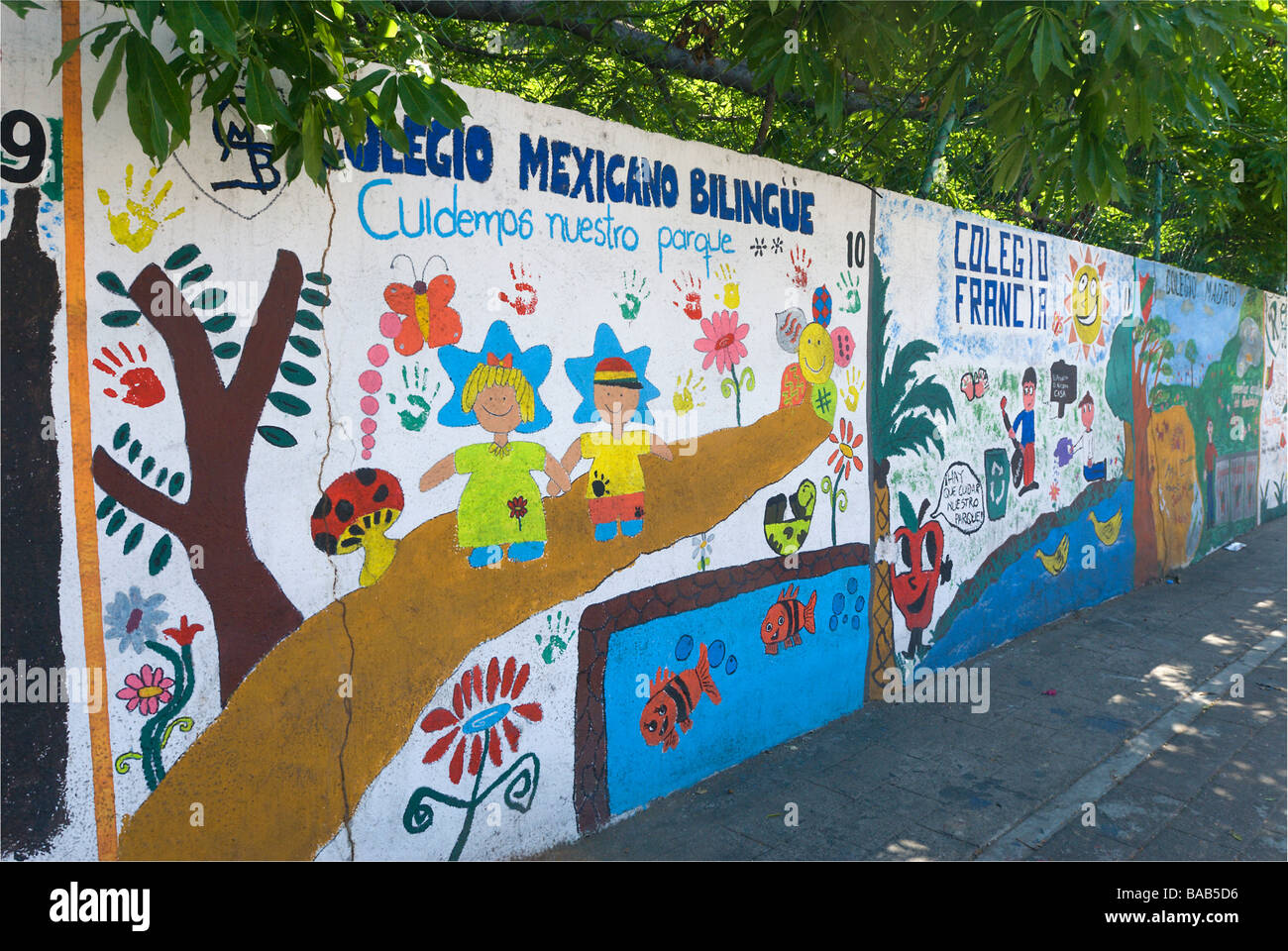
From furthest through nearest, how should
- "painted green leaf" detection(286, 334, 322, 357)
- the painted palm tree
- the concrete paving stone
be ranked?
the painted palm tree, the concrete paving stone, "painted green leaf" detection(286, 334, 322, 357)

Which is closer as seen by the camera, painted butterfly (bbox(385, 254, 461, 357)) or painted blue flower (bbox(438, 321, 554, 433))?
painted butterfly (bbox(385, 254, 461, 357))

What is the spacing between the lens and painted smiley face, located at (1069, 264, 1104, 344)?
7125 mm

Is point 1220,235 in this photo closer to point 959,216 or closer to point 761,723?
point 959,216

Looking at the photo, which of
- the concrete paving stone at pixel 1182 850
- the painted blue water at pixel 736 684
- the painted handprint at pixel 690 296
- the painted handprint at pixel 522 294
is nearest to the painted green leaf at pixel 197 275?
the painted handprint at pixel 522 294

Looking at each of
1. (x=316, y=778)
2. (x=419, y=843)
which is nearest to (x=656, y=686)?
(x=419, y=843)

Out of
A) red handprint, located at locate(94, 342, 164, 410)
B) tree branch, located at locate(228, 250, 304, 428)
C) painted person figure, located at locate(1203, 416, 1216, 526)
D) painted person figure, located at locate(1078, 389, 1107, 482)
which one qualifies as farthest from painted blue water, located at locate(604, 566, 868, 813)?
painted person figure, located at locate(1203, 416, 1216, 526)

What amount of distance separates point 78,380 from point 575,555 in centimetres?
180

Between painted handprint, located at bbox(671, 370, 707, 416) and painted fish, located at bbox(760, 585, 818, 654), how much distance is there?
111 centimetres

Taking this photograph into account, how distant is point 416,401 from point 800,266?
7.43 feet

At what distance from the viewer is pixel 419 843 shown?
3.24 meters

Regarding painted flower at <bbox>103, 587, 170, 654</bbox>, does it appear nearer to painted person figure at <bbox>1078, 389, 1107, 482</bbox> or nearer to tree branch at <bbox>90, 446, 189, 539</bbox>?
tree branch at <bbox>90, 446, 189, 539</bbox>

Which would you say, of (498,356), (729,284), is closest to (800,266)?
(729,284)

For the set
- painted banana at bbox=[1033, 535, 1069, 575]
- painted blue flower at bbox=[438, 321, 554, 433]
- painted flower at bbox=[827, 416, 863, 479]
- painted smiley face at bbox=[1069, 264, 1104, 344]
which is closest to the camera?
painted blue flower at bbox=[438, 321, 554, 433]

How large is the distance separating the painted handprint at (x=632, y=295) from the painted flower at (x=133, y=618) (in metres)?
1.99
